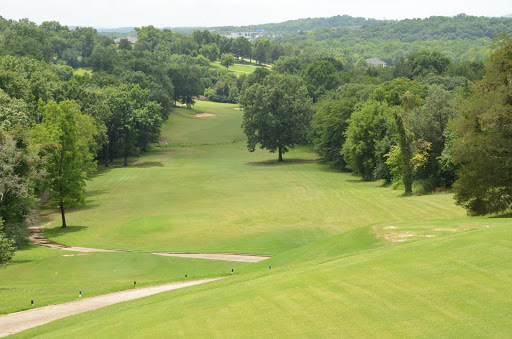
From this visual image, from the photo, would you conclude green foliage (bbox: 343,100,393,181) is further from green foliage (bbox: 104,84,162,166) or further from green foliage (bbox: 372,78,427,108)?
green foliage (bbox: 104,84,162,166)

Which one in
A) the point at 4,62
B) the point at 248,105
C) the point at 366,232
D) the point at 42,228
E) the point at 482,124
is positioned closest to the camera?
the point at 366,232

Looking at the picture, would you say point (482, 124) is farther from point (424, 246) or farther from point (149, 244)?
point (149, 244)

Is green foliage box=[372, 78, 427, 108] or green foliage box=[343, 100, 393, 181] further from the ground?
green foliage box=[372, 78, 427, 108]

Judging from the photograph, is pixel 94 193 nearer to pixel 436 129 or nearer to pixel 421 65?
pixel 436 129

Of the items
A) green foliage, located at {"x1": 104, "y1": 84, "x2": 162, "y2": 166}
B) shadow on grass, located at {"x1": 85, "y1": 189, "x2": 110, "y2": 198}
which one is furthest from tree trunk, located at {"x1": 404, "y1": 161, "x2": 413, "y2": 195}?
green foliage, located at {"x1": 104, "y1": 84, "x2": 162, "y2": 166}

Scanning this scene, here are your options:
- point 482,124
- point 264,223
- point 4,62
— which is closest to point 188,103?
point 4,62
